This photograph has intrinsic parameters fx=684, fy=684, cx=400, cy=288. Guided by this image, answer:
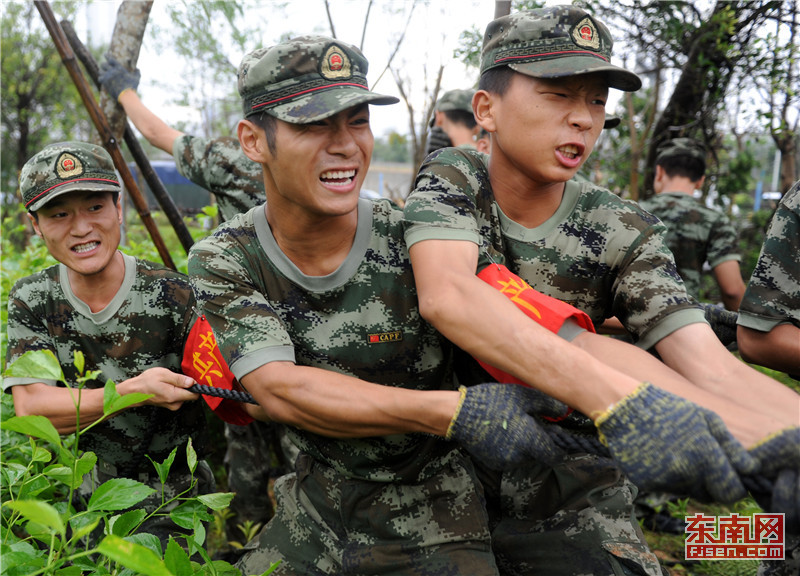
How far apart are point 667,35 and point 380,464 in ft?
17.5

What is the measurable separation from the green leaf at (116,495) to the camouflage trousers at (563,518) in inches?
42.6

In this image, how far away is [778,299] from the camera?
2.46 meters

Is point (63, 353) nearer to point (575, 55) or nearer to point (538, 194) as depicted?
point (538, 194)

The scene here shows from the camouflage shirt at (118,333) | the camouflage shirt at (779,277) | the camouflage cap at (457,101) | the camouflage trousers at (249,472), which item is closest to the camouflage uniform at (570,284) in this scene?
the camouflage shirt at (779,277)

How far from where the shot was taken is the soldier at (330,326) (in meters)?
1.86

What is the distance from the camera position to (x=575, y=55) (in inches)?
77.2

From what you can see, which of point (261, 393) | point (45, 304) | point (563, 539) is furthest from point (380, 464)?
point (45, 304)

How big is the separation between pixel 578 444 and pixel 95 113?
323 centimetres

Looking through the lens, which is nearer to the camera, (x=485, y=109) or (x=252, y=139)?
(x=252, y=139)

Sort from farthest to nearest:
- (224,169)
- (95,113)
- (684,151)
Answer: (684,151) < (95,113) < (224,169)

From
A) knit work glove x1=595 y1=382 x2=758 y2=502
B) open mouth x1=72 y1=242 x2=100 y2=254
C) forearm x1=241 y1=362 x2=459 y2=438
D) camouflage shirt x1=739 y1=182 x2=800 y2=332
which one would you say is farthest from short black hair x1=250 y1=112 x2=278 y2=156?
camouflage shirt x1=739 y1=182 x2=800 y2=332

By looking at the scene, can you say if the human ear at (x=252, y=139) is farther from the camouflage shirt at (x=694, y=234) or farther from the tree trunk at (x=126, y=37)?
the camouflage shirt at (x=694, y=234)

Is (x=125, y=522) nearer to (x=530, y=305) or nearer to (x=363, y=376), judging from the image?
(x=363, y=376)

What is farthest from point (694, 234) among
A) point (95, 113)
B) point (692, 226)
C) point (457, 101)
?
point (95, 113)
